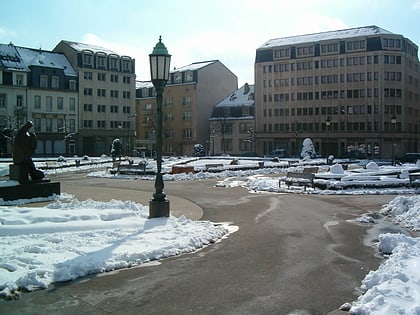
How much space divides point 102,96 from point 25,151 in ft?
215

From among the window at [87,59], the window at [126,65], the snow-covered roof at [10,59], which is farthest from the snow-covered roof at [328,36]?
the snow-covered roof at [10,59]

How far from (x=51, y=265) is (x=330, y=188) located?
16.6m

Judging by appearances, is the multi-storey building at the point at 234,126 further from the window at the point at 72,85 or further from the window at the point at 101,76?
the window at the point at 72,85

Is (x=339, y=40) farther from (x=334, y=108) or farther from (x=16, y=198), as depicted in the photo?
(x=16, y=198)

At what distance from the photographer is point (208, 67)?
8812 cm

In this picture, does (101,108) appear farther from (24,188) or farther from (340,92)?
(24,188)

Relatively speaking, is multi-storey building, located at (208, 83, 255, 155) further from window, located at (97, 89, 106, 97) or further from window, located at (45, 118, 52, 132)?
window, located at (45, 118, 52, 132)

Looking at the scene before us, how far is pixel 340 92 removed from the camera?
79812 mm

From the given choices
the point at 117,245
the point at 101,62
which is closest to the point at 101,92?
the point at 101,62

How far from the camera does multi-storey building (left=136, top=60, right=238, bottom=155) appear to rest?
87.0 meters

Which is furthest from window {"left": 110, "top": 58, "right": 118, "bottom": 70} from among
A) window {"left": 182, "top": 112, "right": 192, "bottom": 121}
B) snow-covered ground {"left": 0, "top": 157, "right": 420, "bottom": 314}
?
snow-covered ground {"left": 0, "top": 157, "right": 420, "bottom": 314}

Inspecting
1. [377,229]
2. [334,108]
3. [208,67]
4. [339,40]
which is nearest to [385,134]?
[334,108]

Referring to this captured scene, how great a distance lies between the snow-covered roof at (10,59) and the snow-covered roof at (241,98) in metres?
35.3

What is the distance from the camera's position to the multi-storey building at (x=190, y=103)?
87.0m
